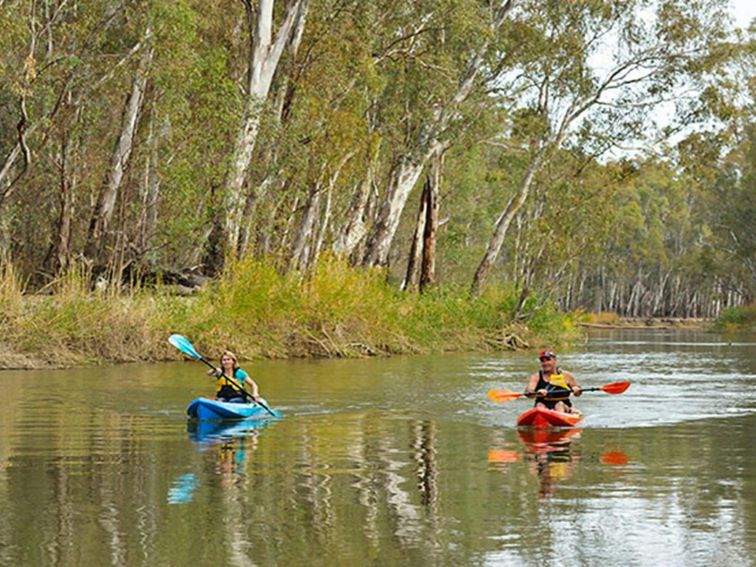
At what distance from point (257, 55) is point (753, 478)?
21.9m

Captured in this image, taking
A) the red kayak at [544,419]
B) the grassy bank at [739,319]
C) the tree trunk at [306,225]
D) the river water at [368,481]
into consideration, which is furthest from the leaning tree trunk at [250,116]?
the grassy bank at [739,319]

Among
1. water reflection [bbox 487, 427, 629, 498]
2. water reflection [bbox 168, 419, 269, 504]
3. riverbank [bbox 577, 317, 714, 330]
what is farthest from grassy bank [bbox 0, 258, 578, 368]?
riverbank [bbox 577, 317, 714, 330]

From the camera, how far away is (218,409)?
15242 mm

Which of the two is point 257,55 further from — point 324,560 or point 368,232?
point 324,560

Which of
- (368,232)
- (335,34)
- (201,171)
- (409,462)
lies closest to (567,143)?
(368,232)

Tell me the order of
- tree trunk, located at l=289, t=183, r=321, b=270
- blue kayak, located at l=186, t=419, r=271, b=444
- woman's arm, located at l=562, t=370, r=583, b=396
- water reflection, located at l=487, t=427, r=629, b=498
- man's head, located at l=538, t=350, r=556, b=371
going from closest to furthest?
water reflection, located at l=487, t=427, r=629, b=498, blue kayak, located at l=186, t=419, r=271, b=444, woman's arm, located at l=562, t=370, r=583, b=396, man's head, located at l=538, t=350, r=556, b=371, tree trunk, located at l=289, t=183, r=321, b=270

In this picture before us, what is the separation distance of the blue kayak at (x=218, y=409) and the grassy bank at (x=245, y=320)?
913cm

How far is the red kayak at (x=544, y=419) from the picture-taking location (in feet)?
49.1

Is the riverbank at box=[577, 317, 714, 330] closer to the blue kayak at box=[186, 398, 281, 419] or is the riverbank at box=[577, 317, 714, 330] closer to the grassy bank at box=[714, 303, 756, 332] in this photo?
the grassy bank at box=[714, 303, 756, 332]

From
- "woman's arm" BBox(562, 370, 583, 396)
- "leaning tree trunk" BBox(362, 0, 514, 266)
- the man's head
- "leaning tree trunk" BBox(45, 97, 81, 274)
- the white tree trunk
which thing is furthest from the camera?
"leaning tree trunk" BBox(362, 0, 514, 266)

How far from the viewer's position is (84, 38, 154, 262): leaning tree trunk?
32.1 meters

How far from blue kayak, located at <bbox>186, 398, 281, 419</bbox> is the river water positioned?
0.23 m

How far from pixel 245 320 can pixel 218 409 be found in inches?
534

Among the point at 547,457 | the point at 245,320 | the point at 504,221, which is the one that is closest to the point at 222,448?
the point at 547,457
